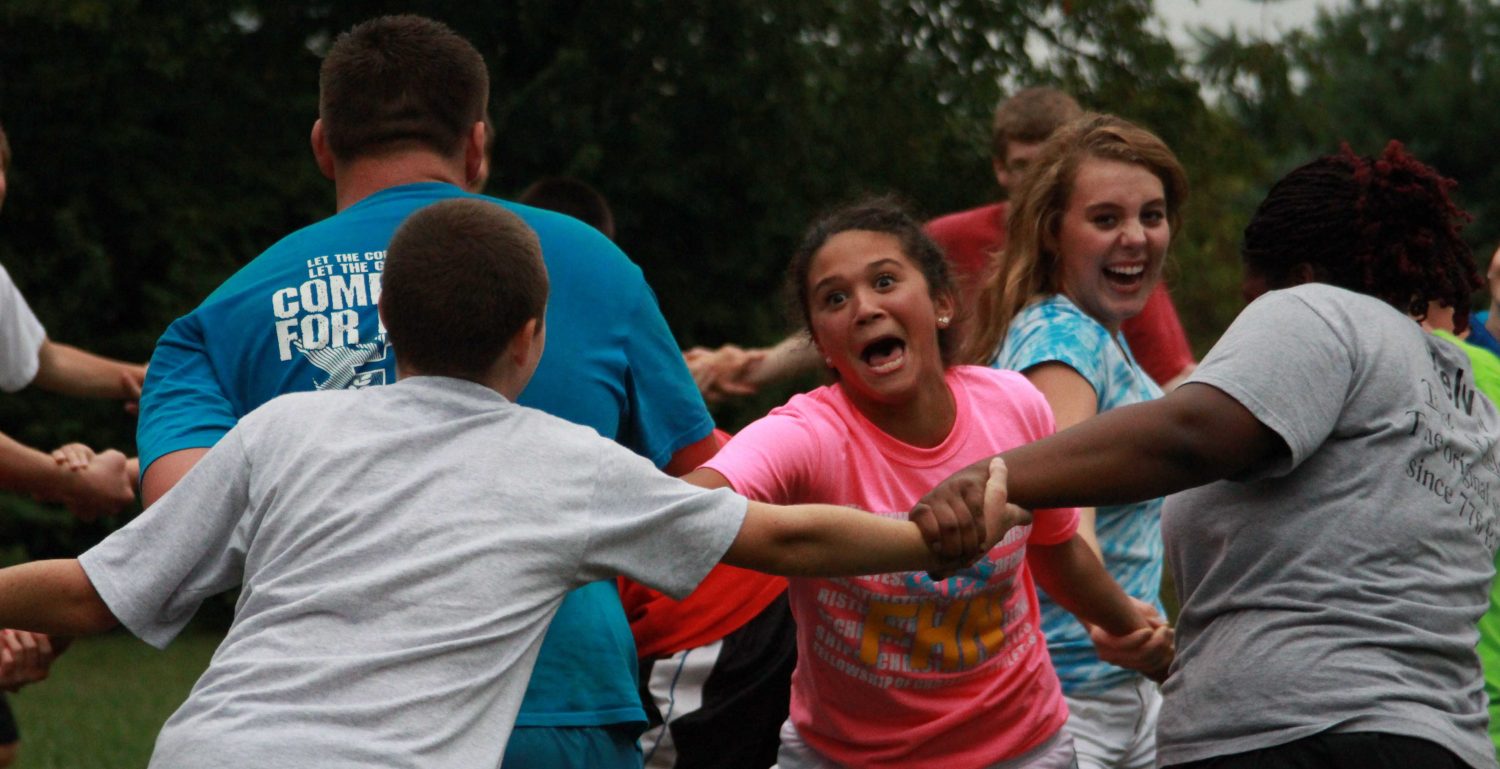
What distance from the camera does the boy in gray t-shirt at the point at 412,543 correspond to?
2.86 meters

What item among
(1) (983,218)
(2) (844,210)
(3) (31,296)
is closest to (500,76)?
(3) (31,296)

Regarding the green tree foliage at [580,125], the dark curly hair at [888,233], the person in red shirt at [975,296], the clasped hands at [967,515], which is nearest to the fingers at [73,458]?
the person in red shirt at [975,296]

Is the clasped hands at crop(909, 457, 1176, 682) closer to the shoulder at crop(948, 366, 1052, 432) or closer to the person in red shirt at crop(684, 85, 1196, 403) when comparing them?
the shoulder at crop(948, 366, 1052, 432)

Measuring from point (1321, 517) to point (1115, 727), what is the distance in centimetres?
140

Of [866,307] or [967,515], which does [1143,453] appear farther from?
[866,307]

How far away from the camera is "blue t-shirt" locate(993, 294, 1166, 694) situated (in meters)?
4.50

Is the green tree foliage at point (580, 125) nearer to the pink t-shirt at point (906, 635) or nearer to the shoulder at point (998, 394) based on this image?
the shoulder at point (998, 394)

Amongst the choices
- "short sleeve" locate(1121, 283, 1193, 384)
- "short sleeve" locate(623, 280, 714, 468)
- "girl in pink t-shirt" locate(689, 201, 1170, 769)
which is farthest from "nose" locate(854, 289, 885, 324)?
"short sleeve" locate(1121, 283, 1193, 384)

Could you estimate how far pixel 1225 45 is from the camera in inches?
714

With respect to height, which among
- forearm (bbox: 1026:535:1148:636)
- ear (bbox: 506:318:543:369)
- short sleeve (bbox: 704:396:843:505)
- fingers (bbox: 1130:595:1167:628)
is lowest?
fingers (bbox: 1130:595:1167:628)

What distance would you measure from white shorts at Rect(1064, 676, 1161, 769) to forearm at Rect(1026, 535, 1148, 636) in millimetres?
432

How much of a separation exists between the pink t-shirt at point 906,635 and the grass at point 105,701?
20.5ft

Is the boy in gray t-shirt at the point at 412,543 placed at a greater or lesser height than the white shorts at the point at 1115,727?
greater

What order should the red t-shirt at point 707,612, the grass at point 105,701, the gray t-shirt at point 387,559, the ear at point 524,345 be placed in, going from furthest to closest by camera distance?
the grass at point 105,701 → the red t-shirt at point 707,612 → the ear at point 524,345 → the gray t-shirt at point 387,559
